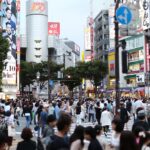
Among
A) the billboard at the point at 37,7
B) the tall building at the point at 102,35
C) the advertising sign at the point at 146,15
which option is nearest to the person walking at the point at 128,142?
the advertising sign at the point at 146,15

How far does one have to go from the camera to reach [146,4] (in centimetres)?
8069

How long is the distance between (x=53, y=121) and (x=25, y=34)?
11298cm

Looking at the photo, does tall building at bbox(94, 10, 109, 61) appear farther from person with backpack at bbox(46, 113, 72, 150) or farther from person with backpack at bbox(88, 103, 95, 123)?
person with backpack at bbox(46, 113, 72, 150)

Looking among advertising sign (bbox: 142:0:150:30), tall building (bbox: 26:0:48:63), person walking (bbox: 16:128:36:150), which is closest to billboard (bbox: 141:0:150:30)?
advertising sign (bbox: 142:0:150:30)

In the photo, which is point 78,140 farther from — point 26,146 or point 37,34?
point 37,34

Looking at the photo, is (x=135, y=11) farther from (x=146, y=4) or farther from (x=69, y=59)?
(x=69, y=59)

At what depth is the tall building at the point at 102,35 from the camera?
354ft

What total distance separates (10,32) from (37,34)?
154 ft

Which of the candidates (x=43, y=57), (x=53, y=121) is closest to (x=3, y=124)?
(x=53, y=121)

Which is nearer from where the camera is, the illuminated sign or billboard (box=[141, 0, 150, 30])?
billboard (box=[141, 0, 150, 30])

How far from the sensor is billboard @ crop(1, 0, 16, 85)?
67.6m

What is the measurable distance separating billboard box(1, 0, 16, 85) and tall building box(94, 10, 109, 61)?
36.6m

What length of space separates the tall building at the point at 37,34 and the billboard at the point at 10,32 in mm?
41264

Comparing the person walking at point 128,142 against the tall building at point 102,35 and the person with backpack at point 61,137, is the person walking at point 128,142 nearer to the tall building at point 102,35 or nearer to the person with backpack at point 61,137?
the person with backpack at point 61,137
